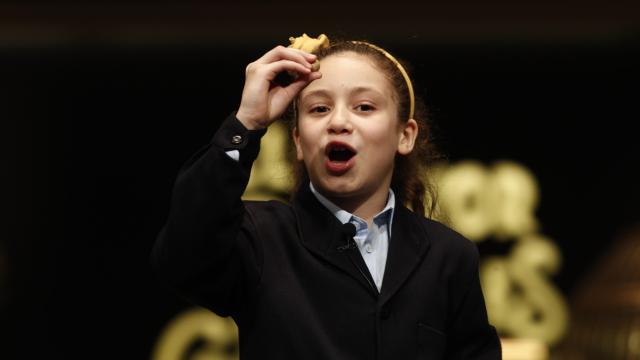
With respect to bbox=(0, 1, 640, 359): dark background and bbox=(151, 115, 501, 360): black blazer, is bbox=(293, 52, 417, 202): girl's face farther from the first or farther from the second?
bbox=(0, 1, 640, 359): dark background

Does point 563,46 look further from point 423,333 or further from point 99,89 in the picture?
point 423,333

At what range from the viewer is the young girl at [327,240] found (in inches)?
37.8

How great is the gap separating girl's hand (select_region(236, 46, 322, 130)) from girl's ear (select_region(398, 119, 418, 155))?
0.16 m

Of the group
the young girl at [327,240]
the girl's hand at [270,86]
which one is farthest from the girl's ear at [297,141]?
the girl's hand at [270,86]

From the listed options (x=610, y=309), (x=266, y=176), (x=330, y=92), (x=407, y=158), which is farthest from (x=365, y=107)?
(x=266, y=176)

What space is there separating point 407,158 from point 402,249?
18 centimetres

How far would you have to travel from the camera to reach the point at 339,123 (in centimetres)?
104

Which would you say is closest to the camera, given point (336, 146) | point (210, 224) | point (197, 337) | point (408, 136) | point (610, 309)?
point (210, 224)

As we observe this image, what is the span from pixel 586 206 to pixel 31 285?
101cm

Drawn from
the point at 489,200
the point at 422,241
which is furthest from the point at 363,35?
the point at 422,241

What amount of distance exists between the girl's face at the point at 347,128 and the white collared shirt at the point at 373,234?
1 centimetres

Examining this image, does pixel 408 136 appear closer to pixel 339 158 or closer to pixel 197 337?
pixel 339 158

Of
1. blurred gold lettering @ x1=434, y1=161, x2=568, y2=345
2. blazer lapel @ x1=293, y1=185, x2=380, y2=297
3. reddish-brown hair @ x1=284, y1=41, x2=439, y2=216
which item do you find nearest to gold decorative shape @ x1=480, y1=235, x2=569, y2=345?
blurred gold lettering @ x1=434, y1=161, x2=568, y2=345

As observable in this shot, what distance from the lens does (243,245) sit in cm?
100
